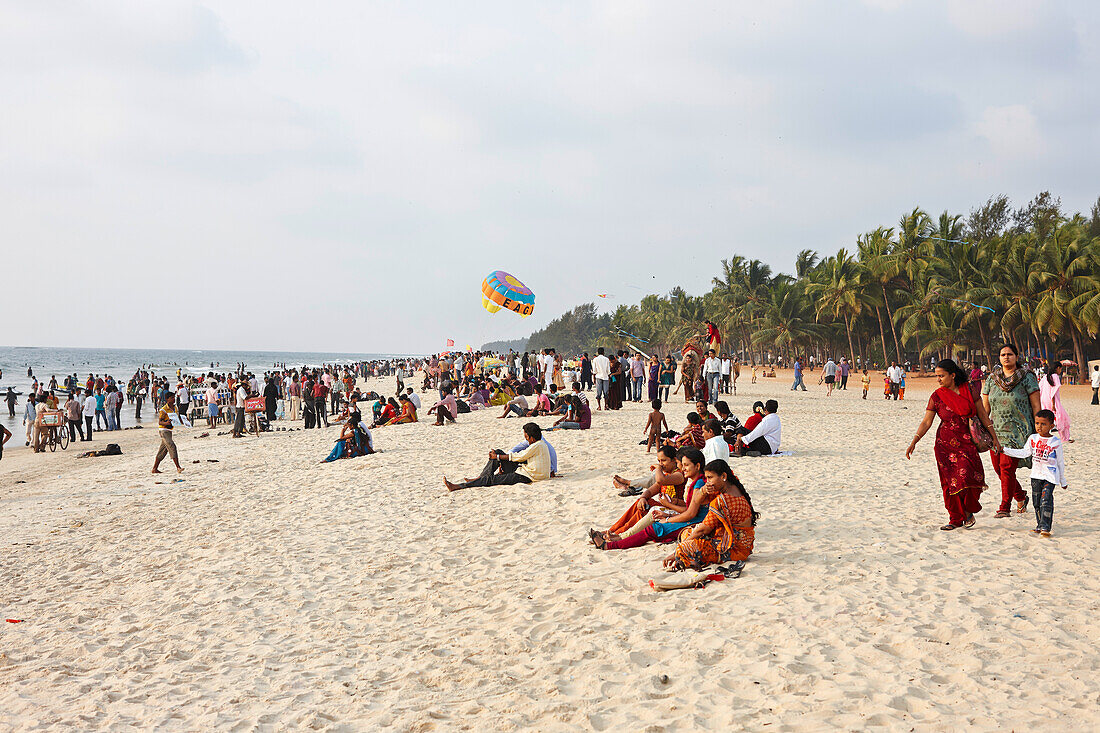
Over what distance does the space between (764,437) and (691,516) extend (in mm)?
5534

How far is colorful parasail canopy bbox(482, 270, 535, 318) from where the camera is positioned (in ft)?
91.1

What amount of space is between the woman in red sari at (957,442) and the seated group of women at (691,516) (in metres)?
1.81

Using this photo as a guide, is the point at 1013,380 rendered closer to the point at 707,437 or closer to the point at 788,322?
the point at 707,437

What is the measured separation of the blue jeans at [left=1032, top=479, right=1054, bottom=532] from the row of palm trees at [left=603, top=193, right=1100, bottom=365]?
27.1 m

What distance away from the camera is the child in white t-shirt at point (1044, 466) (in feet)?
20.1

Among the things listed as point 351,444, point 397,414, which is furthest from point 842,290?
point 351,444

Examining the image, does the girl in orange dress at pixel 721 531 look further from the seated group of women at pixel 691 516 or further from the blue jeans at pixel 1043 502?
the blue jeans at pixel 1043 502

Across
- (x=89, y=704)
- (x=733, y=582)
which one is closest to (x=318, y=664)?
(x=89, y=704)

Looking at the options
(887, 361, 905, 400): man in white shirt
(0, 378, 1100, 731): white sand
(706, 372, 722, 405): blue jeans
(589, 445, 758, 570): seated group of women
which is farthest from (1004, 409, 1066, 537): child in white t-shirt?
(887, 361, 905, 400): man in white shirt

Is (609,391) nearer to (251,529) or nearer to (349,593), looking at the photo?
(251,529)

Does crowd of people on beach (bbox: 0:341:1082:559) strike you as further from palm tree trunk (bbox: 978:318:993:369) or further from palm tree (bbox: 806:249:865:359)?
palm tree (bbox: 806:249:865:359)

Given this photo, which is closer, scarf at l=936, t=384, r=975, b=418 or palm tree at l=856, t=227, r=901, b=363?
scarf at l=936, t=384, r=975, b=418

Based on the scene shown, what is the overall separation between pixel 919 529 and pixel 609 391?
12.7 m

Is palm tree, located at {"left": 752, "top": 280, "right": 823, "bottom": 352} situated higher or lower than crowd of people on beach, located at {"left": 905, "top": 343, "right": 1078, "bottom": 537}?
higher
